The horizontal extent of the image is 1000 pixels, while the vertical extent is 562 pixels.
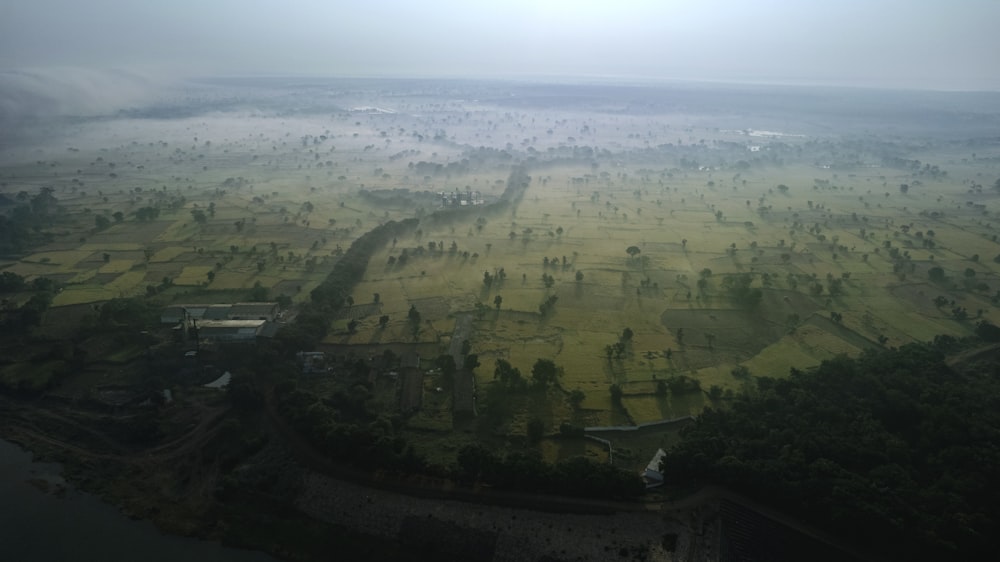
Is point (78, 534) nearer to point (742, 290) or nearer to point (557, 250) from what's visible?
point (557, 250)

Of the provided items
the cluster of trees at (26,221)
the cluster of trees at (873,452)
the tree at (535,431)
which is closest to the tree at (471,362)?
the tree at (535,431)

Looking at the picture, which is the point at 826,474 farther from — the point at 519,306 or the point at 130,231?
the point at 130,231

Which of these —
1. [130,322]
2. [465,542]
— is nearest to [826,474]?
[465,542]

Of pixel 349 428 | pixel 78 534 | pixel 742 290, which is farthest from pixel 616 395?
pixel 78 534

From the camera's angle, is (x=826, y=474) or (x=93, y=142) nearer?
(x=826, y=474)

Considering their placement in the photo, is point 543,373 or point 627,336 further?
point 627,336
